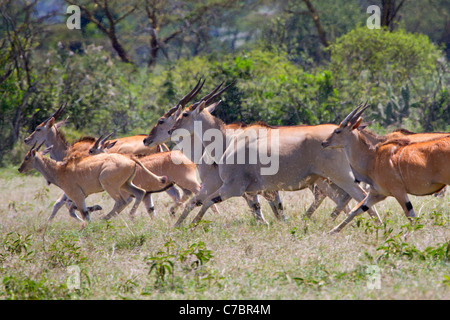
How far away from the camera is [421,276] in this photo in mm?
4953

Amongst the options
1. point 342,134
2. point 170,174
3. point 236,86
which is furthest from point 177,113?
point 236,86

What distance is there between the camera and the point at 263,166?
7.61 meters

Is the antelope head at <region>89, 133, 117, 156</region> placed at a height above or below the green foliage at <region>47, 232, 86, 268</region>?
below

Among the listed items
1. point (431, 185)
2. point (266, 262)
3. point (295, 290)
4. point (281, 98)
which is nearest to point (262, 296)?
point (295, 290)

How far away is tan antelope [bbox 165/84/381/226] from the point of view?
291 inches

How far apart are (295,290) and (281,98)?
10.6 meters

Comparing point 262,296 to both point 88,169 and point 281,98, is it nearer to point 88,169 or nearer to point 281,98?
point 88,169

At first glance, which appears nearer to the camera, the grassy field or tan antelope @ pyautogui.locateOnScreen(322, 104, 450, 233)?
the grassy field

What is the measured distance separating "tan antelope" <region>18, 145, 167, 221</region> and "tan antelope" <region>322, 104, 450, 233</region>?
9.14 feet

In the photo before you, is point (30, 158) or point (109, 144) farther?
point (109, 144)

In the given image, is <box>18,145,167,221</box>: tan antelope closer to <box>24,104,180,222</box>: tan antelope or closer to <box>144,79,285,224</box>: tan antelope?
<box>144,79,285,224</box>: tan antelope

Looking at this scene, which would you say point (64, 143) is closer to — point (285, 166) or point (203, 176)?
point (203, 176)

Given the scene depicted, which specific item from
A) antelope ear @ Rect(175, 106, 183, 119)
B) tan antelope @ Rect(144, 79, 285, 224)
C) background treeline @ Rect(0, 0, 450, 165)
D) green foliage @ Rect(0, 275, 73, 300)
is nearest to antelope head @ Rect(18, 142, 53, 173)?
tan antelope @ Rect(144, 79, 285, 224)

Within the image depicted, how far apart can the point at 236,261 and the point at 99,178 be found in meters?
3.55
